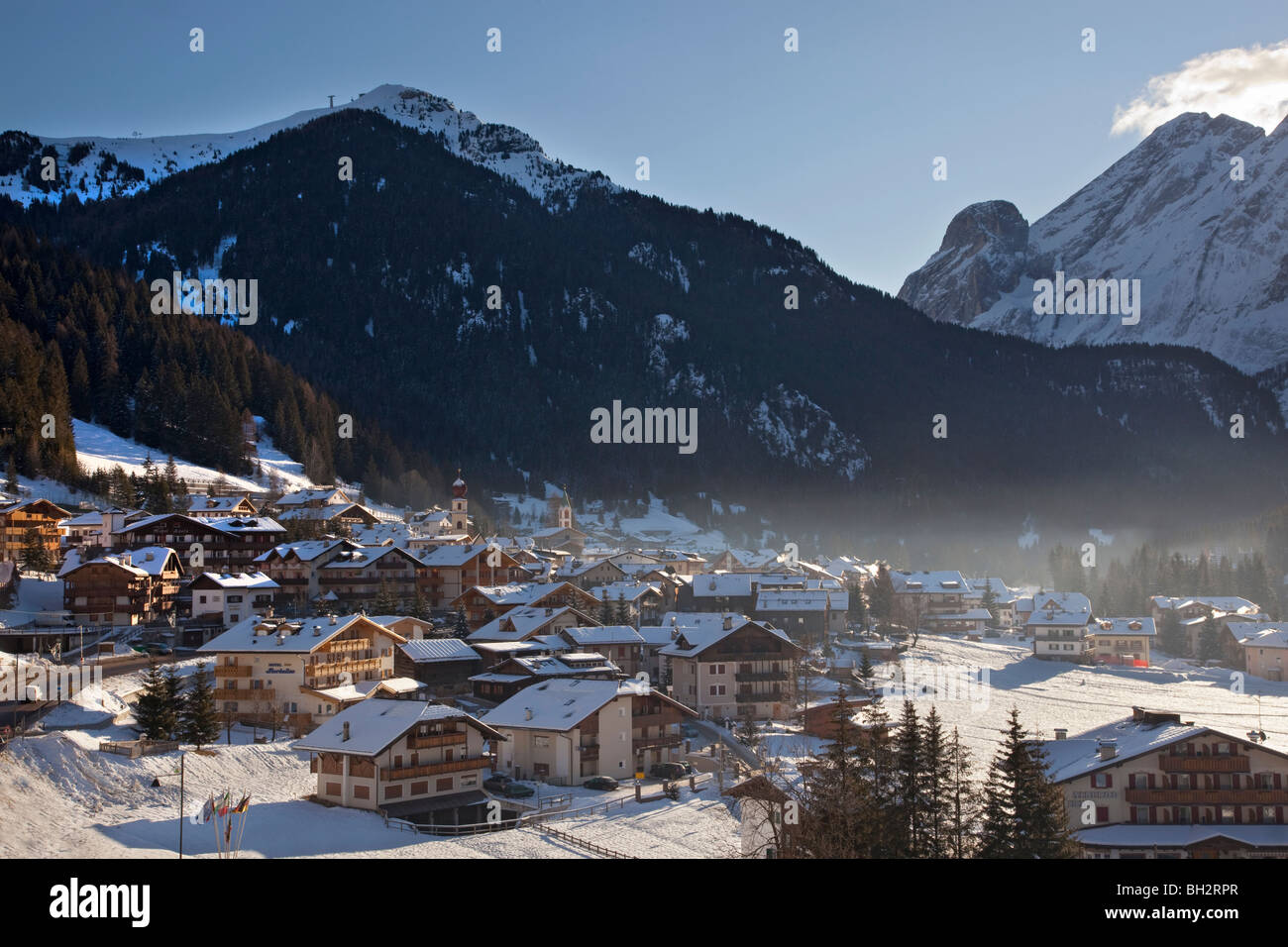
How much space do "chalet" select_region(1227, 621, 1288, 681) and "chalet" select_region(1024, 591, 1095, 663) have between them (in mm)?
10523

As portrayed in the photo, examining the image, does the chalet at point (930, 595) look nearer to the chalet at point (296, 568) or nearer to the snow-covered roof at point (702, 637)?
the snow-covered roof at point (702, 637)

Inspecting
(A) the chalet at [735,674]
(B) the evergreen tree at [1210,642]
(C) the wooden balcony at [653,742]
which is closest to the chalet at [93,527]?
(A) the chalet at [735,674]

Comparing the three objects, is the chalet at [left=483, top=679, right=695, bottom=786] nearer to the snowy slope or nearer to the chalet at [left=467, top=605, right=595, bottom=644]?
the chalet at [left=467, top=605, right=595, bottom=644]

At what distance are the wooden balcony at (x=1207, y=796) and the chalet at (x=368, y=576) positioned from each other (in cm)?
4948

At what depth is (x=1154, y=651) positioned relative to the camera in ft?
300

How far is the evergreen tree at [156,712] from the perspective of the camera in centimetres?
3938

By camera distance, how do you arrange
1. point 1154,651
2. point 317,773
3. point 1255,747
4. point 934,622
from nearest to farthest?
1. point 1255,747
2. point 317,773
3. point 1154,651
4. point 934,622

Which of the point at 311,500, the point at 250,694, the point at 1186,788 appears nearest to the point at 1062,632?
the point at 1186,788
